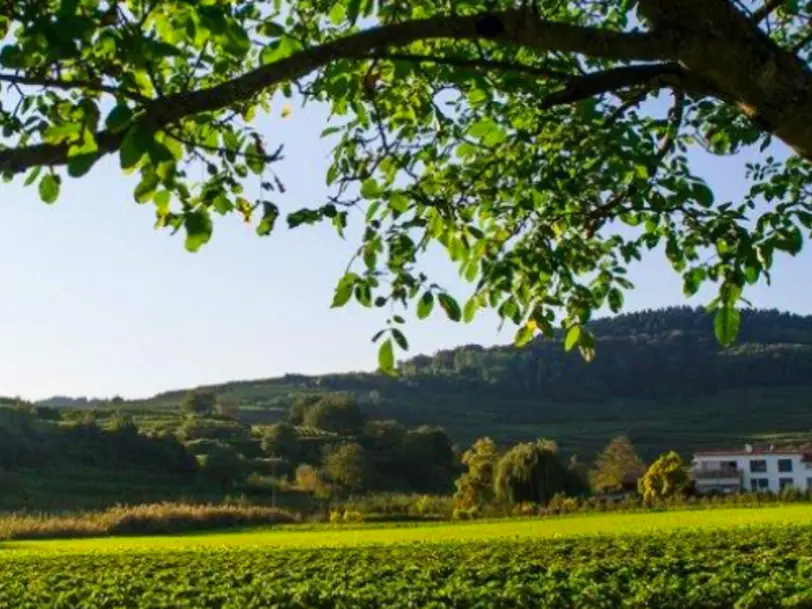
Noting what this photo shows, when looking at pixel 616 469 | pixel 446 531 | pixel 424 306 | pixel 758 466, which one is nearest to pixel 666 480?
pixel 616 469

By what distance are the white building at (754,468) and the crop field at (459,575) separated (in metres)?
72.8

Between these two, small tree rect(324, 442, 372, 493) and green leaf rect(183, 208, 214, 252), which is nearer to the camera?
green leaf rect(183, 208, 214, 252)

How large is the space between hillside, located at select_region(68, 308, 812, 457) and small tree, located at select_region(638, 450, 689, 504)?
215 ft

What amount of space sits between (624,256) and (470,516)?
44332 mm

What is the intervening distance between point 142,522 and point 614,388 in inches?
4891

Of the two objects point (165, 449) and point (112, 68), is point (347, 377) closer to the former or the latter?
point (165, 449)

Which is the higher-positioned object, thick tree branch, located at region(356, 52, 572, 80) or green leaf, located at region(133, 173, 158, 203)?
thick tree branch, located at region(356, 52, 572, 80)

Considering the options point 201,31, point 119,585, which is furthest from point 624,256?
point 119,585

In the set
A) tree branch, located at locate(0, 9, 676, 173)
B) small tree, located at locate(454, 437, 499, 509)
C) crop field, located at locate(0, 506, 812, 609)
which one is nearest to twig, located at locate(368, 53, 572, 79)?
tree branch, located at locate(0, 9, 676, 173)

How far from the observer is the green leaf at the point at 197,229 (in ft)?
14.6

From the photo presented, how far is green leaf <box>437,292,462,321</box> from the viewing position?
211 inches

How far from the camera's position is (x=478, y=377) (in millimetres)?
170250

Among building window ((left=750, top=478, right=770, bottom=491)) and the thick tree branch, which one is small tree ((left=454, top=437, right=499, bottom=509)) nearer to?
building window ((left=750, top=478, right=770, bottom=491))

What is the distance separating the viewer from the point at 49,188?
174 inches
